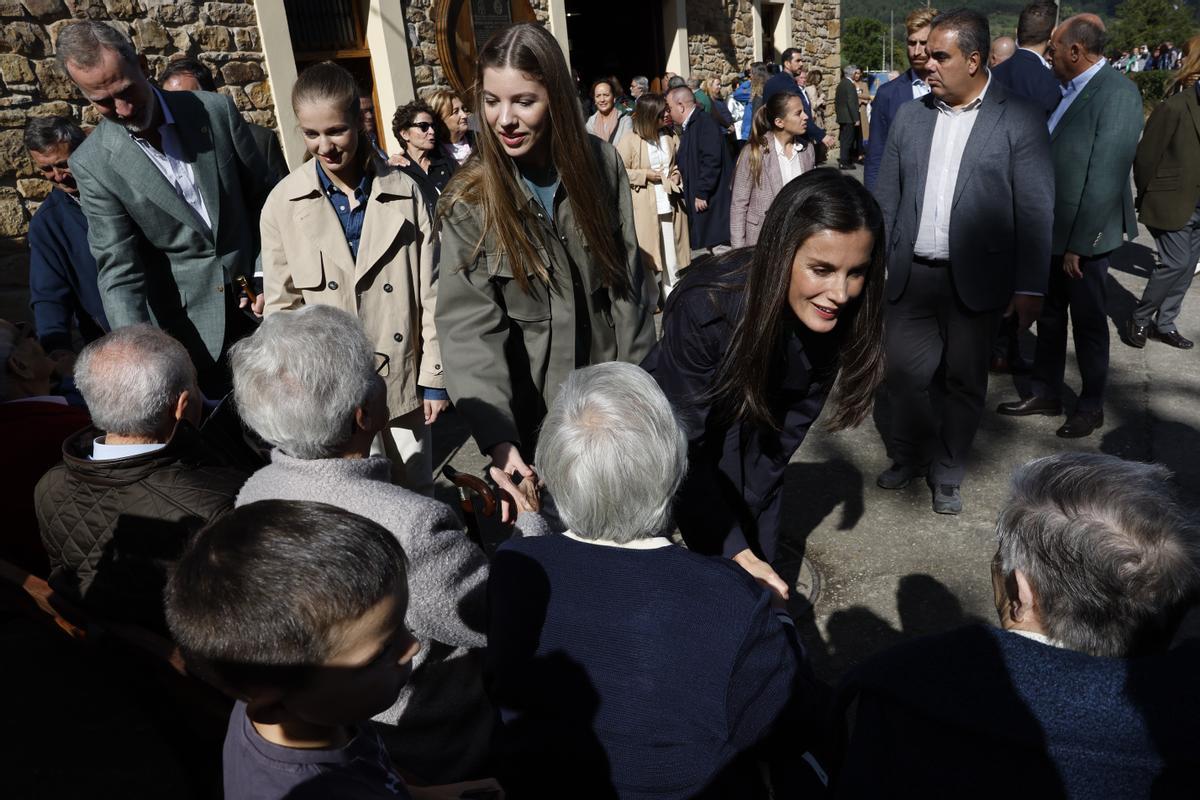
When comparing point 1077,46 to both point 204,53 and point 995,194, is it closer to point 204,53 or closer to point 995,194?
point 995,194

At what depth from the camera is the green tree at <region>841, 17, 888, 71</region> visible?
4334 cm

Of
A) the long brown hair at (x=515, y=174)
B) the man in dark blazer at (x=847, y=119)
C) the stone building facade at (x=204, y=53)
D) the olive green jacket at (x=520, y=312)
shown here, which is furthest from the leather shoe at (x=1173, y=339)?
the man in dark blazer at (x=847, y=119)

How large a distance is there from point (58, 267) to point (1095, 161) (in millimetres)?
4645

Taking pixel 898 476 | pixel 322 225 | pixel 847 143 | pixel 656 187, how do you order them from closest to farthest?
1. pixel 322 225
2. pixel 898 476
3. pixel 656 187
4. pixel 847 143

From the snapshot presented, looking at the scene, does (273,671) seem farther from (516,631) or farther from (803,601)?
(803,601)

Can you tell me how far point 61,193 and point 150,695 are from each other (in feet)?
8.14

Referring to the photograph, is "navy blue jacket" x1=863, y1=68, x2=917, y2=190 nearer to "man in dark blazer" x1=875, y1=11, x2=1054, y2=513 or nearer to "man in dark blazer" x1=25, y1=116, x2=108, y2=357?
"man in dark blazer" x1=875, y1=11, x2=1054, y2=513

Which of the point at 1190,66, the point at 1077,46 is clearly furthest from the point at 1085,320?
the point at 1190,66

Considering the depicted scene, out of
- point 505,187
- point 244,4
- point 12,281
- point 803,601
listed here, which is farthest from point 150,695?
point 244,4

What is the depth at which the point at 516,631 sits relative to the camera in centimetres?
145

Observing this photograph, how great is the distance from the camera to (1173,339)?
5121 millimetres

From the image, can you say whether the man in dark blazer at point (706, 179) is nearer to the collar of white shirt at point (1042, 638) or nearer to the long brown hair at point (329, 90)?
the long brown hair at point (329, 90)

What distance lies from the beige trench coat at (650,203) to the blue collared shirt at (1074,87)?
2921 mm

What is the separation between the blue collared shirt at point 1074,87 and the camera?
402cm
